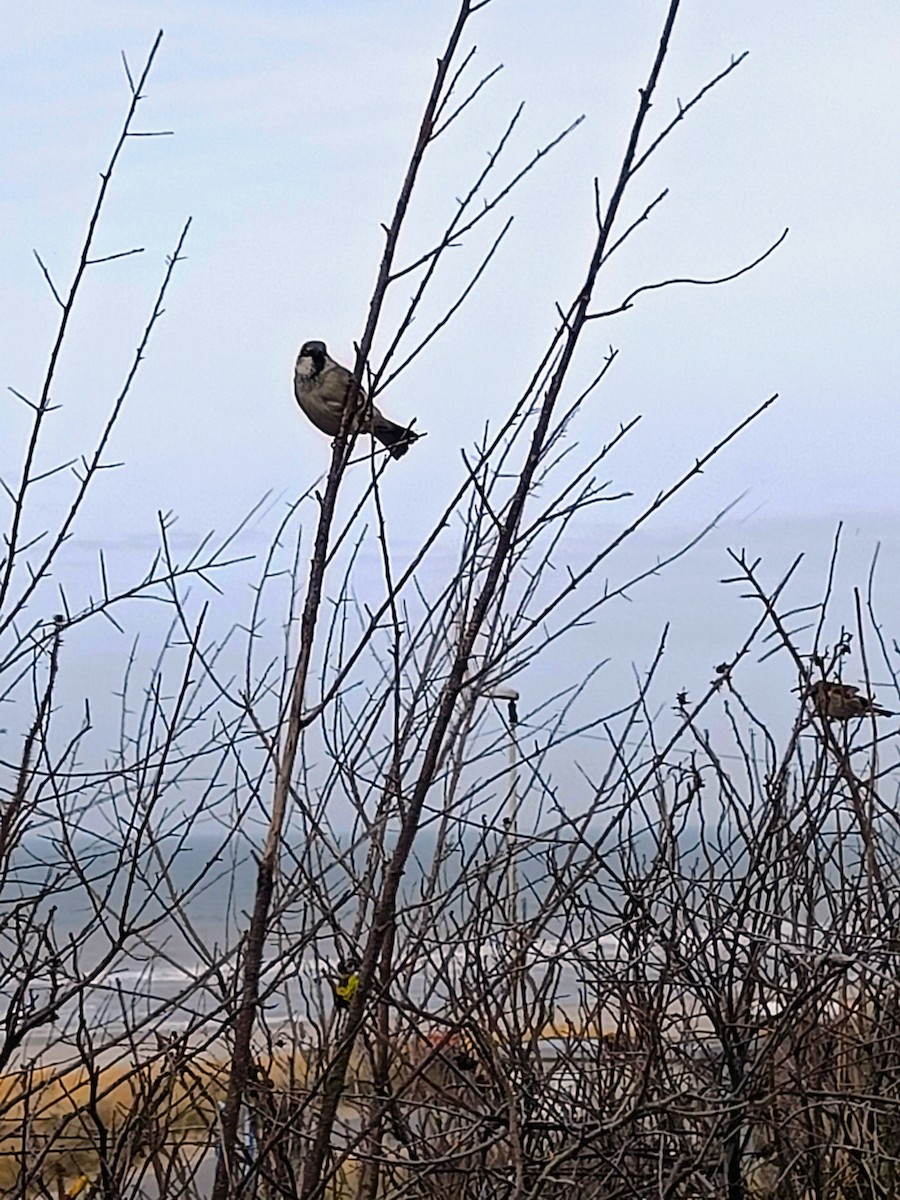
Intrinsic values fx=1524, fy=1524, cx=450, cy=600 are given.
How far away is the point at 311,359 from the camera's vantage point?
4.59 metres

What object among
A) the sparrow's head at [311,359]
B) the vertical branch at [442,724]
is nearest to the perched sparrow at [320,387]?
the sparrow's head at [311,359]

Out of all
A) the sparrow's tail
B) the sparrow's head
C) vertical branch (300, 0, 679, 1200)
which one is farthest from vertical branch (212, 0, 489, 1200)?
the sparrow's head

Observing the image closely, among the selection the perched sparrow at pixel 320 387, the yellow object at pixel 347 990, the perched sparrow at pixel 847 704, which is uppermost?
the perched sparrow at pixel 320 387

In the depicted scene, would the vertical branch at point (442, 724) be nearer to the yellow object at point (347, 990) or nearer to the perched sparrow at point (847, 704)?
the yellow object at point (347, 990)

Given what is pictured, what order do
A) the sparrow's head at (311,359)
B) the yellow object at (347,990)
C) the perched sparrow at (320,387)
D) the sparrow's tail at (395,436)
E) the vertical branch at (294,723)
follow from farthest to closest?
the sparrow's head at (311,359)
the perched sparrow at (320,387)
the sparrow's tail at (395,436)
the yellow object at (347,990)
the vertical branch at (294,723)

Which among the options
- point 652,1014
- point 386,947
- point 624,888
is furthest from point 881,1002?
point 386,947

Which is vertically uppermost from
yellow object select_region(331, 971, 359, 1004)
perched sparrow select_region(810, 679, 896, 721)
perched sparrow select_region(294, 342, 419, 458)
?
perched sparrow select_region(294, 342, 419, 458)

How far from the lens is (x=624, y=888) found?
321 centimetres

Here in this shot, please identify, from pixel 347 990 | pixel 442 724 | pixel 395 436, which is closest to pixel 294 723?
pixel 442 724

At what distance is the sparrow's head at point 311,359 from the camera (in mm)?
4395

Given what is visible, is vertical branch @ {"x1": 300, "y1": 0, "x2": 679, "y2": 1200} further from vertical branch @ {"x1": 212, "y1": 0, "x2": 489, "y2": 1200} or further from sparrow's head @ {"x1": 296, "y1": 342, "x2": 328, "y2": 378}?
sparrow's head @ {"x1": 296, "y1": 342, "x2": 328, "y2": 378}

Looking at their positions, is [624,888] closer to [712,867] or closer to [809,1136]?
[712,867]

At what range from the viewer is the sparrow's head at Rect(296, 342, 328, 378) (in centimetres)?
439

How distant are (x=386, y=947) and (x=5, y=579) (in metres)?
0.81
